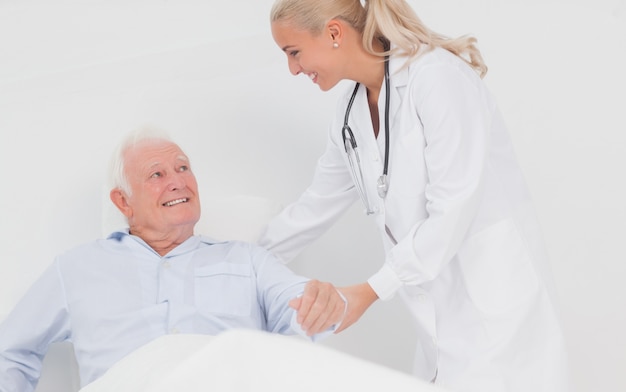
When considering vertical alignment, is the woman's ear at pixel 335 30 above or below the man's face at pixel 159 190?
above

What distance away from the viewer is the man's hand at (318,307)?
2015 mm

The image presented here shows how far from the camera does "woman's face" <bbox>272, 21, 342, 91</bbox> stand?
2.15m

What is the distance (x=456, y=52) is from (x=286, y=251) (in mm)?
757

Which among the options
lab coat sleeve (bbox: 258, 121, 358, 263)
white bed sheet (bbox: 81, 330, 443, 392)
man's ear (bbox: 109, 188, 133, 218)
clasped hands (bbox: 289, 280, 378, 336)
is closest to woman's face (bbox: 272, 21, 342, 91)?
lab coat sleeve (bbox: 258, 121, 358, 263)

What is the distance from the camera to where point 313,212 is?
258cm

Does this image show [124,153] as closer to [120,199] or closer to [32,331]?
[120,199]

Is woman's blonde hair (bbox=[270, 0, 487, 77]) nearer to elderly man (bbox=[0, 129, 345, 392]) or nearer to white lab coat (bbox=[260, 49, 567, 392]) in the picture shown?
white lab coat (bbox=[260, 49, 567, 392])

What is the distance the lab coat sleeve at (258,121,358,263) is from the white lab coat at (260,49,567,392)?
1.04ft

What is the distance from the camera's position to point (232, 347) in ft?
4.56

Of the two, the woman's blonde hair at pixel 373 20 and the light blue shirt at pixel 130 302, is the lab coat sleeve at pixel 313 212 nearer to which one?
the light blue shirt at pixel 130 302

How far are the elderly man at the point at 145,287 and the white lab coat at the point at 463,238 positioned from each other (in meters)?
0.26

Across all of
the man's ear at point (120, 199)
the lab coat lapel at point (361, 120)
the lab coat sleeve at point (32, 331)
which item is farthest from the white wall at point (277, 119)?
the lab coat lapel at point (361, 120)

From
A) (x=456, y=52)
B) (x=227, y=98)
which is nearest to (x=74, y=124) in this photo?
(x=227, y=98)

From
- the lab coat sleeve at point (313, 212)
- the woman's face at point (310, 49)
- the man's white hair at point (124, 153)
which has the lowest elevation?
the lab coat sleeve at point (313, 212)
